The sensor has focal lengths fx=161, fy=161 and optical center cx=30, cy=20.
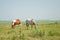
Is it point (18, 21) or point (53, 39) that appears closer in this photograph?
point (53, 39)

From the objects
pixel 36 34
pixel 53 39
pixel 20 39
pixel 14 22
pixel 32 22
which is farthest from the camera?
pixel 14 22

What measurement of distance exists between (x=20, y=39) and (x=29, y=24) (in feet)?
39.0

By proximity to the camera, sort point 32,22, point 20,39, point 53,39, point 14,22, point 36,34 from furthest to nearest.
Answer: point 14,22
point 32,22
point 36,34
point 53,39
point 20,39

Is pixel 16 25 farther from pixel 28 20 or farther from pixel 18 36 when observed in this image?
pixel 18 36

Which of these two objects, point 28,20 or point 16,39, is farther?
point 28,20

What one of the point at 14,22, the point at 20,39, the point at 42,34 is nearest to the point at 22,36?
the point at 20,39

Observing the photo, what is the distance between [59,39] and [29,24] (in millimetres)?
10043

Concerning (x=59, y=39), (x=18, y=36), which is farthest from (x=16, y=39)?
(x=59, y=39)

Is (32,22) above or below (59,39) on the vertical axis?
above

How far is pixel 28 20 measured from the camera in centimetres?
2147

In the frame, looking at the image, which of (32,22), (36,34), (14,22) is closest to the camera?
(36,34)

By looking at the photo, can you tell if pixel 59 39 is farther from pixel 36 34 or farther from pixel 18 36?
pixel 18 36

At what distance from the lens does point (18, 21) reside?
22.3 m

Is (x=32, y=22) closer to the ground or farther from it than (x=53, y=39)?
farther from it
